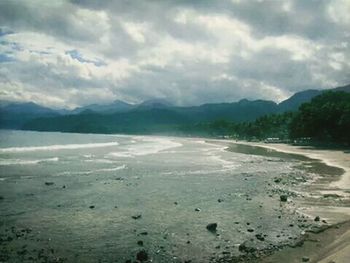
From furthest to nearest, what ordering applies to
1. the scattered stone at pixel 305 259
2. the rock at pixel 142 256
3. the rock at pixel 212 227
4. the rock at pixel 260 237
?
the rock at pixel 212 227
the rock at pixel 260 237
the rock at pixel 142 256
the scattered stone at pixel 305 259

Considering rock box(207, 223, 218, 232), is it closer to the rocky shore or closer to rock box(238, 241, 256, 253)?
the rocky shore

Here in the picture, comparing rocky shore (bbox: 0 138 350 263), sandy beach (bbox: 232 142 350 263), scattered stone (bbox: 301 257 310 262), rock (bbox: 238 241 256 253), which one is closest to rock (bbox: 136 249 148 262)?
rocky shore (bbox: 0 138 350 263)

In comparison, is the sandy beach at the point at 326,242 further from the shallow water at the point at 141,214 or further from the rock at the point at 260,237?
the rock at the point at 260,237

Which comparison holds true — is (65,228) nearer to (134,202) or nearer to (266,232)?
(134,202)

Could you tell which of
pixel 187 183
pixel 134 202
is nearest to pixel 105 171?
pixel 187 183

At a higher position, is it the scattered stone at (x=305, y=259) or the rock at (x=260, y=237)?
the scattered stone at (x=305, y=259)

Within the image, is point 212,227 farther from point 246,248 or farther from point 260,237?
point 246,248

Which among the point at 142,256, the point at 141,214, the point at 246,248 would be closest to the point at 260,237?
the point at 246,248

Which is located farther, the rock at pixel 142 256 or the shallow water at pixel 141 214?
the shallow water at pixel 141 214

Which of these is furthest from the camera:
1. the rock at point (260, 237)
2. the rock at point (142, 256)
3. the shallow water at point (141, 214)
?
the rock at point (260, 237)

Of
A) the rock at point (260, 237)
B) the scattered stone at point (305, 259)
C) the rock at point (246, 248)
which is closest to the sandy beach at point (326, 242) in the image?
the scattered stone at point (305, 259)

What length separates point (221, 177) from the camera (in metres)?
53.8

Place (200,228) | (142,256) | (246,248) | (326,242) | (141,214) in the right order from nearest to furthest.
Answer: (142,256)
(246,248)
(326,242)
(200,228)
(141,214)

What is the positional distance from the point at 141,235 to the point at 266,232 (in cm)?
833
